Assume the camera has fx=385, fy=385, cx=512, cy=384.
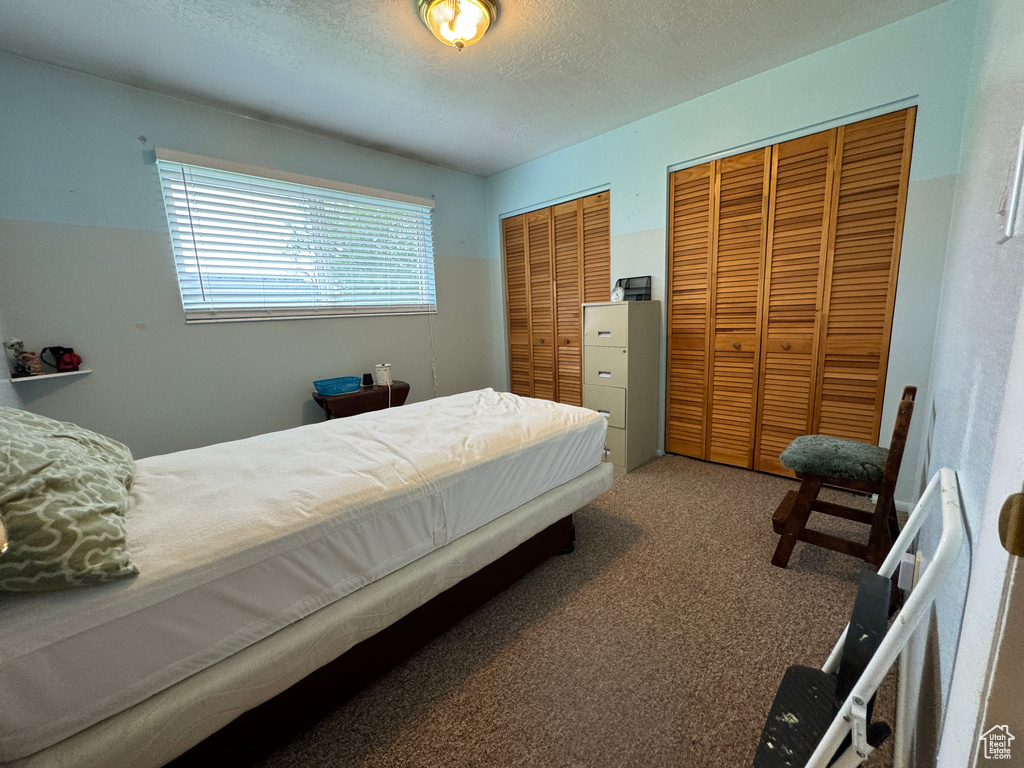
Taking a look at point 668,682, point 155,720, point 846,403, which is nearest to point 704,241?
point 846,403

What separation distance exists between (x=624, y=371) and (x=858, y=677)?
2.07 meters

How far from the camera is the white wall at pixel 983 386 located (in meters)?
0.45

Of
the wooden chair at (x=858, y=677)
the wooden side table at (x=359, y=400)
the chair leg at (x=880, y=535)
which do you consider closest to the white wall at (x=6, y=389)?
the wooden side table at (x=359, y=400)

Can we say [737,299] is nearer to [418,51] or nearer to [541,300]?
[541,300]

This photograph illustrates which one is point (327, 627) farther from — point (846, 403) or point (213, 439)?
point (846, 403)

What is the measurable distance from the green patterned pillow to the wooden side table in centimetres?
171

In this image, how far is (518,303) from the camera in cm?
388

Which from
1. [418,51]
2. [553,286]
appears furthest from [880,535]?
[418,51]

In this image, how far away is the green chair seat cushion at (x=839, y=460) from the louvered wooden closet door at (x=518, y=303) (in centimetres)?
246

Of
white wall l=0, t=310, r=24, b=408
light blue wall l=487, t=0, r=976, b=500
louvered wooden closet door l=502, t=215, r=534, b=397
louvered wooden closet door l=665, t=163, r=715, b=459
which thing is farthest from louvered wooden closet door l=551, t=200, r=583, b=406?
white wall l=0, t=310, r=24, b=408

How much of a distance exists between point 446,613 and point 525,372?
277cm

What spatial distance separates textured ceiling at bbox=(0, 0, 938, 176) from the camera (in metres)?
1.71

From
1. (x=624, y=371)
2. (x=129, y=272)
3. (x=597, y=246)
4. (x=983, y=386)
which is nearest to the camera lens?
(x=983, y=386)

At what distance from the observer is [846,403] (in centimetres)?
225
